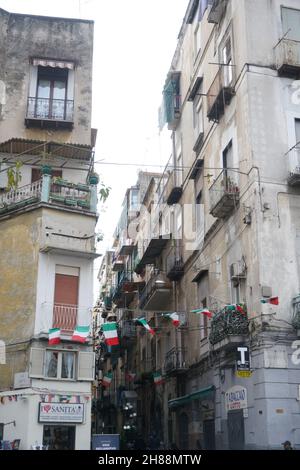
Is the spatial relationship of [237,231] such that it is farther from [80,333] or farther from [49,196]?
[49,196]

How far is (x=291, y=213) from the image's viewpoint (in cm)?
2000

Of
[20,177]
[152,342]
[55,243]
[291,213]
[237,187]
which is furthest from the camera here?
[152,342]

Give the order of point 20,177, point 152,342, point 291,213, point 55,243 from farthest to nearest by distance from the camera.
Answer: point 152,342, point 20,177, point 55,243, point 291,213

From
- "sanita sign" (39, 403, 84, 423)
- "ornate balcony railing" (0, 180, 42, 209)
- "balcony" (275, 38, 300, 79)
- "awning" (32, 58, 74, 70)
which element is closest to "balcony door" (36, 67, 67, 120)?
"awning" (32, 58, 74, 70)

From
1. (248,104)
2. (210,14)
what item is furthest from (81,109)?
(248,104)

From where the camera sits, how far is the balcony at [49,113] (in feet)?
84.7

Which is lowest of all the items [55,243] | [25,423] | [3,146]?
[25,423]

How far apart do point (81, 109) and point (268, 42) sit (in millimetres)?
8590

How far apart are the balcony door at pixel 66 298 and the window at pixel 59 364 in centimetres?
91

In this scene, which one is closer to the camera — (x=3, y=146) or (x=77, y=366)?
(x=77, y=366)

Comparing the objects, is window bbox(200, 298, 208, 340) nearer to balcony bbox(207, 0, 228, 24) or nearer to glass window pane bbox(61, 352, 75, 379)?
glass window pane bbox(61, 352, 75, 379)

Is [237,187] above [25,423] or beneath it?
above

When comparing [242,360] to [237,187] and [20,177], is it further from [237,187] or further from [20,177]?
[20,177]

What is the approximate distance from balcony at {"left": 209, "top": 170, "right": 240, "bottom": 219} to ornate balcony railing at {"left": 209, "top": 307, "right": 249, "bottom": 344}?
11.8 feet
